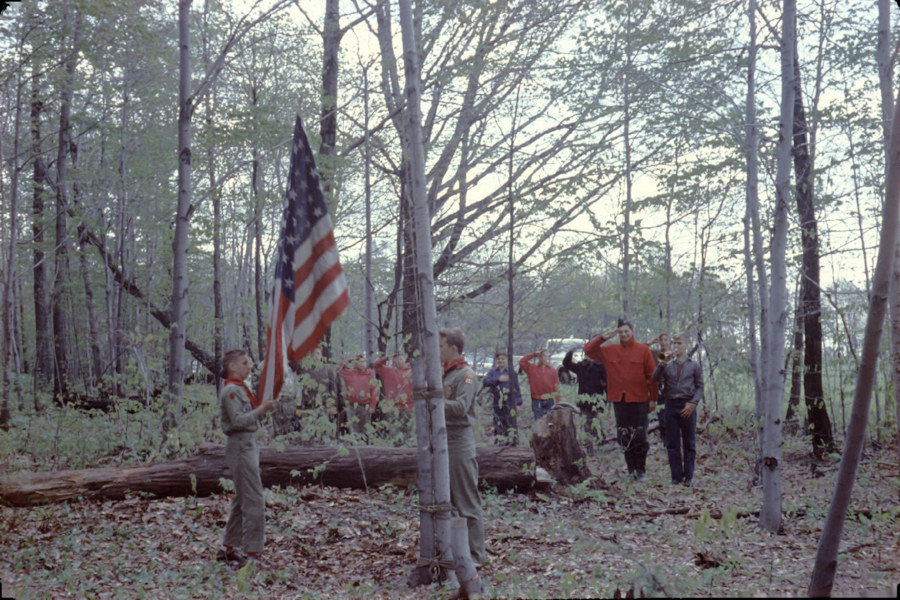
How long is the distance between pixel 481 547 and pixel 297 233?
3303 millimetres

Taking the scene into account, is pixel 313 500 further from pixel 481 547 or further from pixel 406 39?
pixel 406 39

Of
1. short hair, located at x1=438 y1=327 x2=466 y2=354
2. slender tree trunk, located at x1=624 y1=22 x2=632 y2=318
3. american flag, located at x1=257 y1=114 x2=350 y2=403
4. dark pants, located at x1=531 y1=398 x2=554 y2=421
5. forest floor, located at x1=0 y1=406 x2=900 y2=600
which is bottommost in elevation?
forest floor, located at x1=0 y1=406 x2=900 y2=600

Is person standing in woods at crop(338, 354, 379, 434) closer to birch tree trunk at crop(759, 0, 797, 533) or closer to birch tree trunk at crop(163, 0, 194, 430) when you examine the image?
birch tree trunk at crop(163, 0, 194, 430)

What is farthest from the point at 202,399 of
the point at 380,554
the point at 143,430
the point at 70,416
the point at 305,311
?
the point at 305,311

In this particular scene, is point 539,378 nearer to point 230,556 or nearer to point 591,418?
point 591,418

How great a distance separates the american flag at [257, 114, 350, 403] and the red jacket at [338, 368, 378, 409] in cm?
570

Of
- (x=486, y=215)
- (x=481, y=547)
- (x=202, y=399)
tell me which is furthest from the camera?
(x=486, y=215)

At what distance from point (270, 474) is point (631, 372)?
209 inches

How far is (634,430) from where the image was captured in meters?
10.2

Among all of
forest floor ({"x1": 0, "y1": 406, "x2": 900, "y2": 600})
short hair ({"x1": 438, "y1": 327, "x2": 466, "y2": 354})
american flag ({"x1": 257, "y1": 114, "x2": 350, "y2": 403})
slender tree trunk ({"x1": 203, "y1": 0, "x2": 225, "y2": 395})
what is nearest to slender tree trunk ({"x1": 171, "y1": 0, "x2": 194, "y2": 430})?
slender tree trunk ({"x1": 203, "y1": 0, "x2": 225, "y2": 395})

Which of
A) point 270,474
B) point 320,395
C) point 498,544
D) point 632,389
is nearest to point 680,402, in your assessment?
point 632,389

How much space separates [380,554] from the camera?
23.7 ft

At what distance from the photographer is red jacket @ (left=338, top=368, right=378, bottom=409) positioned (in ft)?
36.7

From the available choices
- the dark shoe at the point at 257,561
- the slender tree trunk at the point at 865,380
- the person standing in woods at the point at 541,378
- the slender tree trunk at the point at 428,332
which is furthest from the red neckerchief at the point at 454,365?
the person standing in woods at the point at 541,378
